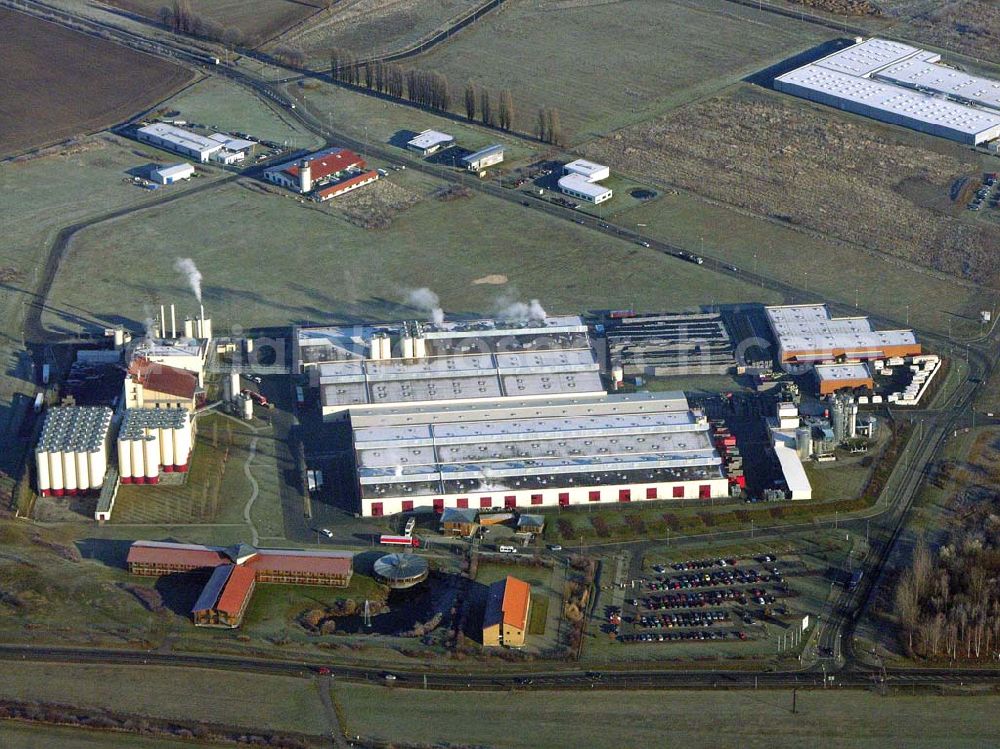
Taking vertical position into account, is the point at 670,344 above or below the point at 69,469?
above

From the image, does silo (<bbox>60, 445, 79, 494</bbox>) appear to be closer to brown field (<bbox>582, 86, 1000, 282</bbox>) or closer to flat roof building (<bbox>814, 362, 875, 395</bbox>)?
flat roof building (<bbox>814, 362, 875, 395</bbox>)

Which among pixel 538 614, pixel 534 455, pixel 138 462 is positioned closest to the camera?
pixel 538 614

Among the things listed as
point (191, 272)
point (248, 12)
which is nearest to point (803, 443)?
point (191, 272)

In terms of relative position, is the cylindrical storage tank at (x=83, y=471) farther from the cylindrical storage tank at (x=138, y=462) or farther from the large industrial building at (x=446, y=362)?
the large industrial building at (x=446, y=362)

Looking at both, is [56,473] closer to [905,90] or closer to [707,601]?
[707,601]

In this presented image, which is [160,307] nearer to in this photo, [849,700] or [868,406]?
[868,406]

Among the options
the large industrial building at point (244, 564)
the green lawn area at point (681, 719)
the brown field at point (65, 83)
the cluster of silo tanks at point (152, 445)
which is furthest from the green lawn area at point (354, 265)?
the green lawn area at point (681, 719)

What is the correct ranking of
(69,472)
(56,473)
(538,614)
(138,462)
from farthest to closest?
(138,462), (69,472), (56,473), (538,614)
